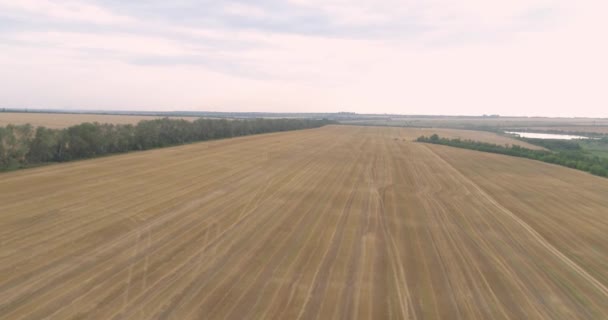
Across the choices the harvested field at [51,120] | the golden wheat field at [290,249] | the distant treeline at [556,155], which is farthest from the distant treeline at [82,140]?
the distant treeline at [556,155]

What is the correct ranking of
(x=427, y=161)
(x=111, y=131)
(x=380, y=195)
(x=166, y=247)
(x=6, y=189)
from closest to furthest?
(x=166, y=247) < (x=6, y=189) < (x=380, y=195) < (x=111, y=131) < (x=427, y=161)

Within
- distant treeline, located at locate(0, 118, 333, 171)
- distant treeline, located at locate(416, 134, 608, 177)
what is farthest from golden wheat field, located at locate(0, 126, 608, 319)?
distant treeline, located at locate(416, 134, 608, 177)

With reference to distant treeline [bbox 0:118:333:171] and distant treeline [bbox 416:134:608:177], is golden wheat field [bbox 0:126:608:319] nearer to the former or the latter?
distant treeline [bbox 0:118:333:171]

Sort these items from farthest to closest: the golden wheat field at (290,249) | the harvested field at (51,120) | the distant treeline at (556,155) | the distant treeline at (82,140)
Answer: the harvested field at (51,120) < the distant treeline at (556,155) < the distant treeline at (82,140) < the golden wheat field at (290,249)

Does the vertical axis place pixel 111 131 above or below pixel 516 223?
above

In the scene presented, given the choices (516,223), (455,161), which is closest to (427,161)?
(455,161)

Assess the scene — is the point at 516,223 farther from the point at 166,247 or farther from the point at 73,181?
the point at 73,181

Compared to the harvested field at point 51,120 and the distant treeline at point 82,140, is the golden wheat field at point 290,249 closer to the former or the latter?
the distant treeline at point 82,140
